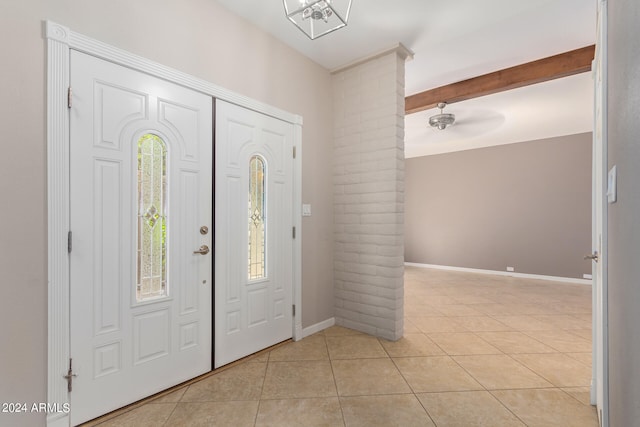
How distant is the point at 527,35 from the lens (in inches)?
113

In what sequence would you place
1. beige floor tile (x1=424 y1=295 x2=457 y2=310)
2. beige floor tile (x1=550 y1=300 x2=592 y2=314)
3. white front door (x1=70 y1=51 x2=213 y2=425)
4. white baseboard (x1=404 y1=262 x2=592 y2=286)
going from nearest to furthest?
white front door (x1=70 y1=51 x2=213 y2=425), beige floor tile (x1=550 y1=300 x2=592 y2=314), beige floor tile (x1=424 y1=295 x2=457 y2=310), white baseboard (x1=404 y1=262 x2=592 y2=286)

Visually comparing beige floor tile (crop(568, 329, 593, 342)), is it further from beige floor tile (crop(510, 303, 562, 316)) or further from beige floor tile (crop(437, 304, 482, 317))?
beige floor tile (crop(437, 304, 482, 317))

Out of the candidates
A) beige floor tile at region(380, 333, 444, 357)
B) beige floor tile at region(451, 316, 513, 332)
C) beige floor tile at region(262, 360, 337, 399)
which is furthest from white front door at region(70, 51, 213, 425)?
beige floor tile at region(451, 316, 513, 332)

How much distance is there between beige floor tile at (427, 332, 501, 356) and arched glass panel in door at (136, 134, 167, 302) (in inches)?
101

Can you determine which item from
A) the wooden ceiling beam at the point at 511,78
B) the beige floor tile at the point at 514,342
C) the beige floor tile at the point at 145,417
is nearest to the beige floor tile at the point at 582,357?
the beige floor tile at the point at 514,342

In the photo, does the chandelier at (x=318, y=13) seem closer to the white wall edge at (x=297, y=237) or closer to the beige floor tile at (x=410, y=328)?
the white wall edge at (x=297, y=237)

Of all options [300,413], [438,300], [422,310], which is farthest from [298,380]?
[438,300]

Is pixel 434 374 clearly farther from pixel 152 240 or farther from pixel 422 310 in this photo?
pixel 152 240

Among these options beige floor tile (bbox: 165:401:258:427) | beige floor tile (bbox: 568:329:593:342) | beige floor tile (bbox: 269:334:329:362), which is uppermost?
beige floor tile (bbox: 165:401:258:427)

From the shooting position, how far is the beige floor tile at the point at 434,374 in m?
2.12

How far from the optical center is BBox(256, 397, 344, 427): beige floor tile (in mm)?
1740

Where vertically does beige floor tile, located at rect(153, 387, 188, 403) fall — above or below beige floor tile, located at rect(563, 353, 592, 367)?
above

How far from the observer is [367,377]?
2.25 m

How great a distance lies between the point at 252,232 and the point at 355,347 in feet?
4.83
